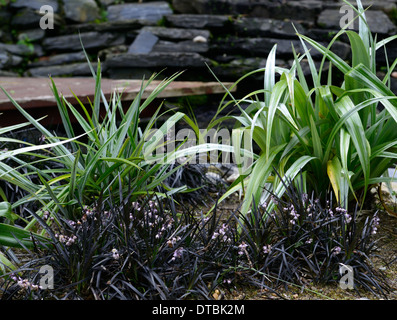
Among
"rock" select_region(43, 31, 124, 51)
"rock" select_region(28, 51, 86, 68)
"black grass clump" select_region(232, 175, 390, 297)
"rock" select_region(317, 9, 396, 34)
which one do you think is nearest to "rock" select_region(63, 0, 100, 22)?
"rock" select_region(43, 31, 124, 51)

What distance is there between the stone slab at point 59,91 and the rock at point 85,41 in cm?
64

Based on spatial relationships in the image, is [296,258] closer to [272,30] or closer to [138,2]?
[272,30]

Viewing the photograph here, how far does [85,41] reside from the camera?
4.57m

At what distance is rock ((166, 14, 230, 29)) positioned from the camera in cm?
429

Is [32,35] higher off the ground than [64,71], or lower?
higher

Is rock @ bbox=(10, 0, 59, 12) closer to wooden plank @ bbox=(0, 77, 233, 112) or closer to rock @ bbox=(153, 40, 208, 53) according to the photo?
wooden plank @ bbox=(0, 77, 233, 112)

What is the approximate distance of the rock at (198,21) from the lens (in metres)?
4.29

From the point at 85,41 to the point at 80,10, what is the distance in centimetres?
60

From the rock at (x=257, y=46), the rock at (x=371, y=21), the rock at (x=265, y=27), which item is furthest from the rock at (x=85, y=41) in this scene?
the rock at (x=371, y=21)

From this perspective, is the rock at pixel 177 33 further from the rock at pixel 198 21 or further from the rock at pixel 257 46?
the rock at pixel 257 46

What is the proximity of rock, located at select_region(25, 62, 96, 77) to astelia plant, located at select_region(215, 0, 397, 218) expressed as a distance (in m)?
2.60

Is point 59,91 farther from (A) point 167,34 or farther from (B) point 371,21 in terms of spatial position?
(B) point 371,21

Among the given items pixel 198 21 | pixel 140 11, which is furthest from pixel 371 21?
pixel 140 11
